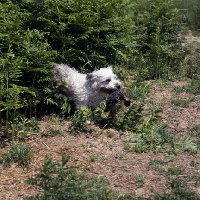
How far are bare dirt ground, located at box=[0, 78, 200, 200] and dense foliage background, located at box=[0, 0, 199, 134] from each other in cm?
58

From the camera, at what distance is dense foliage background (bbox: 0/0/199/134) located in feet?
21.6

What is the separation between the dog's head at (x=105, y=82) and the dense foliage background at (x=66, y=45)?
0.56m

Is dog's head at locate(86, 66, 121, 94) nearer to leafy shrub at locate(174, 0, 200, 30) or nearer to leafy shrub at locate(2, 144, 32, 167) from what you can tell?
leafy shrub at locate(2, 144, 32, 167)

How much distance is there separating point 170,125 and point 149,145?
942 mm

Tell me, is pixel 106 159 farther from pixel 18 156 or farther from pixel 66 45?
pixel 66 45

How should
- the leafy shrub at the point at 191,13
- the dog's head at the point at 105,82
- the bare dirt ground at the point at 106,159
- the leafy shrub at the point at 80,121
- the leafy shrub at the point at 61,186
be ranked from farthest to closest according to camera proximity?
1. the leafy shrub at the point at 191,13
2. the dog's head at the point at 105,82
3. the leafy shrub at the point at 80,121
4. the bare dirt ground at the point at 106,159
5. the leafy shrub at the point at 61,186

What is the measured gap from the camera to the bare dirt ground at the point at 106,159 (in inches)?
212

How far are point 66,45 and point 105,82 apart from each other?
4.29ft

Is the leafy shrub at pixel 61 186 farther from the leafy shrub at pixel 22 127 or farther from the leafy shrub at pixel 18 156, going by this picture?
the leafy shrub at pixel 22 127

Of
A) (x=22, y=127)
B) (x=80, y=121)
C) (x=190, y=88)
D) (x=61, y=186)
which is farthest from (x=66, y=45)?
(x=61, y=186)

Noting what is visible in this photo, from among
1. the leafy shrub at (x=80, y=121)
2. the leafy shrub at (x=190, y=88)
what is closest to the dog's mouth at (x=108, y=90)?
the leafy shrub at (x=80, y=121)

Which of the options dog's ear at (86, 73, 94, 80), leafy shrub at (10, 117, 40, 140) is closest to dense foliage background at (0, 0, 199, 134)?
leafy shrub at (10, 117, 40, 140)

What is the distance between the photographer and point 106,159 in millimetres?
6066

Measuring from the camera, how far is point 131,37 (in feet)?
30.3
